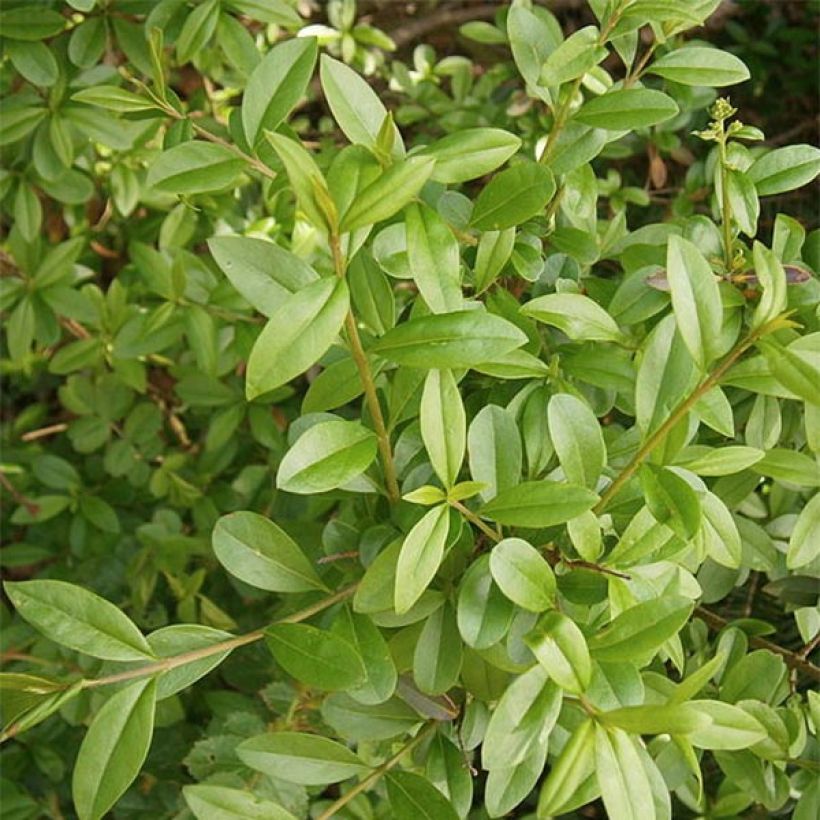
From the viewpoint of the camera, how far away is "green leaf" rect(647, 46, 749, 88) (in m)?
0.81

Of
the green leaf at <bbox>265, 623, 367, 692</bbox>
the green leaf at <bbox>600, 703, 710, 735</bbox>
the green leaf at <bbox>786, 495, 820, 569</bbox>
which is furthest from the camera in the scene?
the green leaf at <bbox>786, 495, 820, 569</bbox>

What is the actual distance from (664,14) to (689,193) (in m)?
0.62

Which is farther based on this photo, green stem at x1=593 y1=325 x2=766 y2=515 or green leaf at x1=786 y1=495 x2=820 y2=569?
green leaf at x1=786 y1=495 x2=820 y2=569

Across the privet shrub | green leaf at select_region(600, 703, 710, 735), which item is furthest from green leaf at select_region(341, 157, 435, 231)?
green leaf at select_region(600, 703, 710, 735)

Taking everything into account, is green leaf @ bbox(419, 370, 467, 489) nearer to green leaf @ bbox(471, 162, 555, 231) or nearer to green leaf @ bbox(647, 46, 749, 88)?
green leaf @ bbox(471, 162, 555, 231)

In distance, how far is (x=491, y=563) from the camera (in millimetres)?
638

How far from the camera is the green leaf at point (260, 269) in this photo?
0.65 meters

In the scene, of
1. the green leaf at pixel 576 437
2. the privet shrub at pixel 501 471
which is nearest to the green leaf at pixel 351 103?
the privet shrub at pixel 501 471

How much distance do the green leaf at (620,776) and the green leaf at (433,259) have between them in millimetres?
273

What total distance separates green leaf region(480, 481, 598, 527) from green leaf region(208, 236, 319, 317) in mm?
187

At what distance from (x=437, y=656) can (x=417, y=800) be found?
0.33 ft

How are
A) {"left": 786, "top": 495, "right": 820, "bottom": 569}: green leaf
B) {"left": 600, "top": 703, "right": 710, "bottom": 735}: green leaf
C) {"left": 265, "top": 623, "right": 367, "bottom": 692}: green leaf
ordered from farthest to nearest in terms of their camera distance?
{"left": 786, "top": 495, "right": 820, "bottom": 569}: green leaf < {"left": 265, "top": 623, "right": 367, "bottom": 692}: green leaf < {"left": 600, "top": 703, "right": 710, "bottom": 735}: green leaf

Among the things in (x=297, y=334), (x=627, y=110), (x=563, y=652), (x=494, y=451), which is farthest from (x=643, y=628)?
(x=627, y=110)

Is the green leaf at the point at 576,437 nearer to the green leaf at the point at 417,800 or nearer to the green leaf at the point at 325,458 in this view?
the green leaf at the point at 325,458
